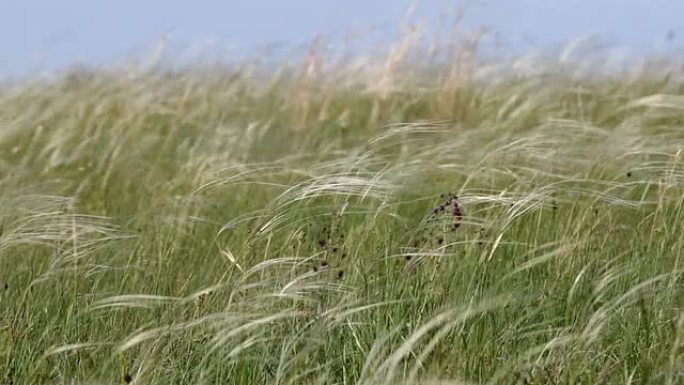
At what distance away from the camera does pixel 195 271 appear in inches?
106

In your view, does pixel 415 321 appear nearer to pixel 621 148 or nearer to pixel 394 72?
pixel 621 148

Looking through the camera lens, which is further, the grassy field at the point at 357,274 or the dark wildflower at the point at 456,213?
the dark wildflower at the point at 456,213

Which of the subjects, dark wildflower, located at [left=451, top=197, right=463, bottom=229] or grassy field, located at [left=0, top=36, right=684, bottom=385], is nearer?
grassy field, located at [left=0, top=36, right=684, bottom=385]

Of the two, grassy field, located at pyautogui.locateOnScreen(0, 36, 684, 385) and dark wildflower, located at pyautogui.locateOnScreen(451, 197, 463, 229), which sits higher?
dark wildflower, located at pyautogui.locateOnScreen(451, 197, 463, 229)

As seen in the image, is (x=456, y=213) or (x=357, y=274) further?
(x=456, y=213)

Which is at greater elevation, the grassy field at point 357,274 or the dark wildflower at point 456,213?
the dark wildflower at point 456,213

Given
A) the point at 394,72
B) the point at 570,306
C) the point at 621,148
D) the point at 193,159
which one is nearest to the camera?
the point at 570,306

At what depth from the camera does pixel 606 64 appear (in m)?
Answer: 6.05

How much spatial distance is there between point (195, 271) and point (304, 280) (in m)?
0.53

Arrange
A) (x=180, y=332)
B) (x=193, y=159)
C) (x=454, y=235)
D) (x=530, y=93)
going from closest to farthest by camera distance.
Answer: (x=180, y=332), (x=454, y=235), (x=193, y=159), (x=530, y=93)

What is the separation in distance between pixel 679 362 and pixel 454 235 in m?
0.69

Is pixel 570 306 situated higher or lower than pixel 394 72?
lower

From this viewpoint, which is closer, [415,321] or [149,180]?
[415,321]

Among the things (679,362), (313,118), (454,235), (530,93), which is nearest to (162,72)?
(313,118)
